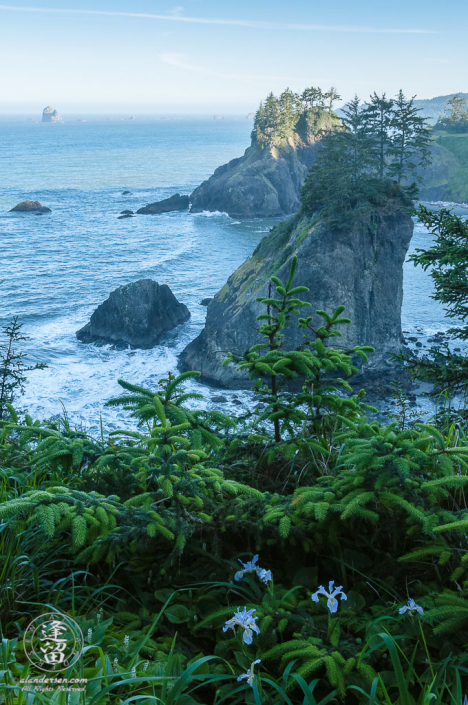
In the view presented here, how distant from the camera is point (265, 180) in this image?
3046 inches

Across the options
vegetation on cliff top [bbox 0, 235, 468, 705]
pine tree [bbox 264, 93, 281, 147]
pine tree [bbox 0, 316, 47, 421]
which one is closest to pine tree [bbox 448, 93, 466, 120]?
pine tree [bbox 264, 93, 281, 147]

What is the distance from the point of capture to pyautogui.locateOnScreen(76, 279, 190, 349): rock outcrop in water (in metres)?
36.6

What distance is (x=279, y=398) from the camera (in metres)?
3.54

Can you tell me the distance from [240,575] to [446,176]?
106m

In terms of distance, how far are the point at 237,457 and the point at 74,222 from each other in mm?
75917

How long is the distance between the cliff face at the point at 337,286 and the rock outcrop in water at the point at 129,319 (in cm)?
383

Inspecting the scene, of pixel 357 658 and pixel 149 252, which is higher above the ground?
pixel 357 658

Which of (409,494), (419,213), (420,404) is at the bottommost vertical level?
(420,404)

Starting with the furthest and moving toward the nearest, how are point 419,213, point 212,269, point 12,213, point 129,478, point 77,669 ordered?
point 12,213 < point 212,269 < point 419,213 < point 129,478 < point 77,669

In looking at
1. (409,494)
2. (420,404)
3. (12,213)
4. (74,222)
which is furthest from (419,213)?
(12,213)

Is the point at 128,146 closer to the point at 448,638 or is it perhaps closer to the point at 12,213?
the point at 12,213

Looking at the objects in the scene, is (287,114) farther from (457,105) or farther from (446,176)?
(457,105)

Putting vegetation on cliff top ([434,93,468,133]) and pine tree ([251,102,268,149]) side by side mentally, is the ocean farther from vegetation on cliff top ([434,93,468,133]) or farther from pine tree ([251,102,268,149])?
vegetation on cliff top ([434,93,468,133])

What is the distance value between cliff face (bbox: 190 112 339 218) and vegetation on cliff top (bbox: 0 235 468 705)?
76087mm
